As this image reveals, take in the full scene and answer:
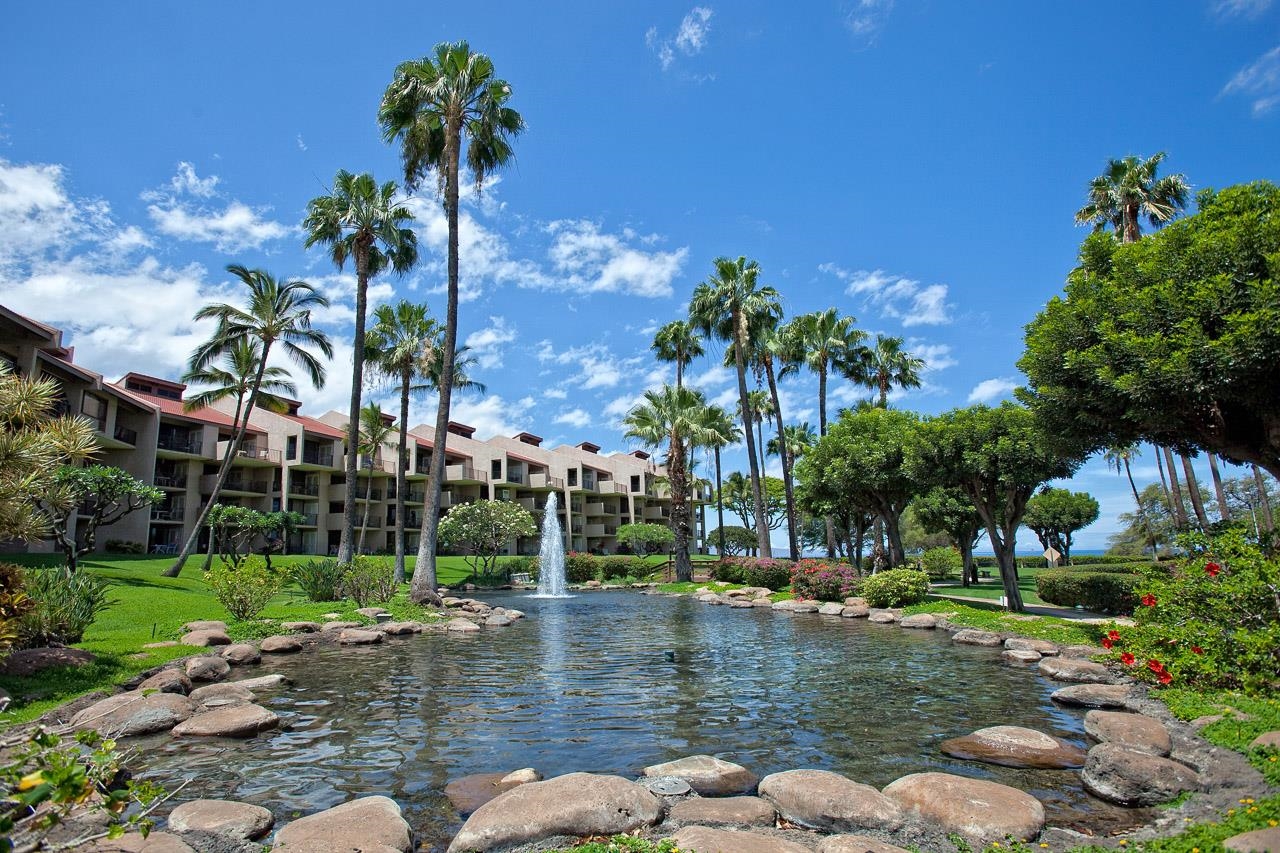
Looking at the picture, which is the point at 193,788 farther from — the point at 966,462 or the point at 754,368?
the point at 754,368

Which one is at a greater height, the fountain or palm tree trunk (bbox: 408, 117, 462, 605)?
palm tree trunk (bbox: 408, 117, 462, 605)

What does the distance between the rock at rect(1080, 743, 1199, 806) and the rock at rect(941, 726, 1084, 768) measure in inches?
28.6

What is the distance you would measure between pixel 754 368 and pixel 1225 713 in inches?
1347

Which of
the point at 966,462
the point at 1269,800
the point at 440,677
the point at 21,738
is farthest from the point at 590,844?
the point at 966,462

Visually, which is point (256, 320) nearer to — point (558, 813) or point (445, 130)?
point (445, 130)

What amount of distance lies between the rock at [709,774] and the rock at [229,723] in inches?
205

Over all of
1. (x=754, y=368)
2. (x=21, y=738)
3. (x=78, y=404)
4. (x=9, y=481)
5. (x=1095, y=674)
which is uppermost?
(x=754, y=368)

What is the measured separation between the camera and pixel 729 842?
5082 mm

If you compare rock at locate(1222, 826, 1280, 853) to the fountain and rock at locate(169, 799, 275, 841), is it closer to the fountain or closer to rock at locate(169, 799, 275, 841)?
rock at locate(169, 799, 275, 841)

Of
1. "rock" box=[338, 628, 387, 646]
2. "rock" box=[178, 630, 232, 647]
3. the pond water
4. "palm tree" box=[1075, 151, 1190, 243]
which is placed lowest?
the pond water

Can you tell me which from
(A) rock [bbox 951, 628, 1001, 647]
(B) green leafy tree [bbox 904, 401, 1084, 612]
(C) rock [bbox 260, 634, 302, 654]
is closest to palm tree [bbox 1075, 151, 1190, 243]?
(B) green leafy tree [bbox 904, 401, 1084, 612]

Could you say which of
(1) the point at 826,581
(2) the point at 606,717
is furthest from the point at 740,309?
(2) the point at 606,717

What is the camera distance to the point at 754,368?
41188mm

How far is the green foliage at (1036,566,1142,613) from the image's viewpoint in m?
19.9
